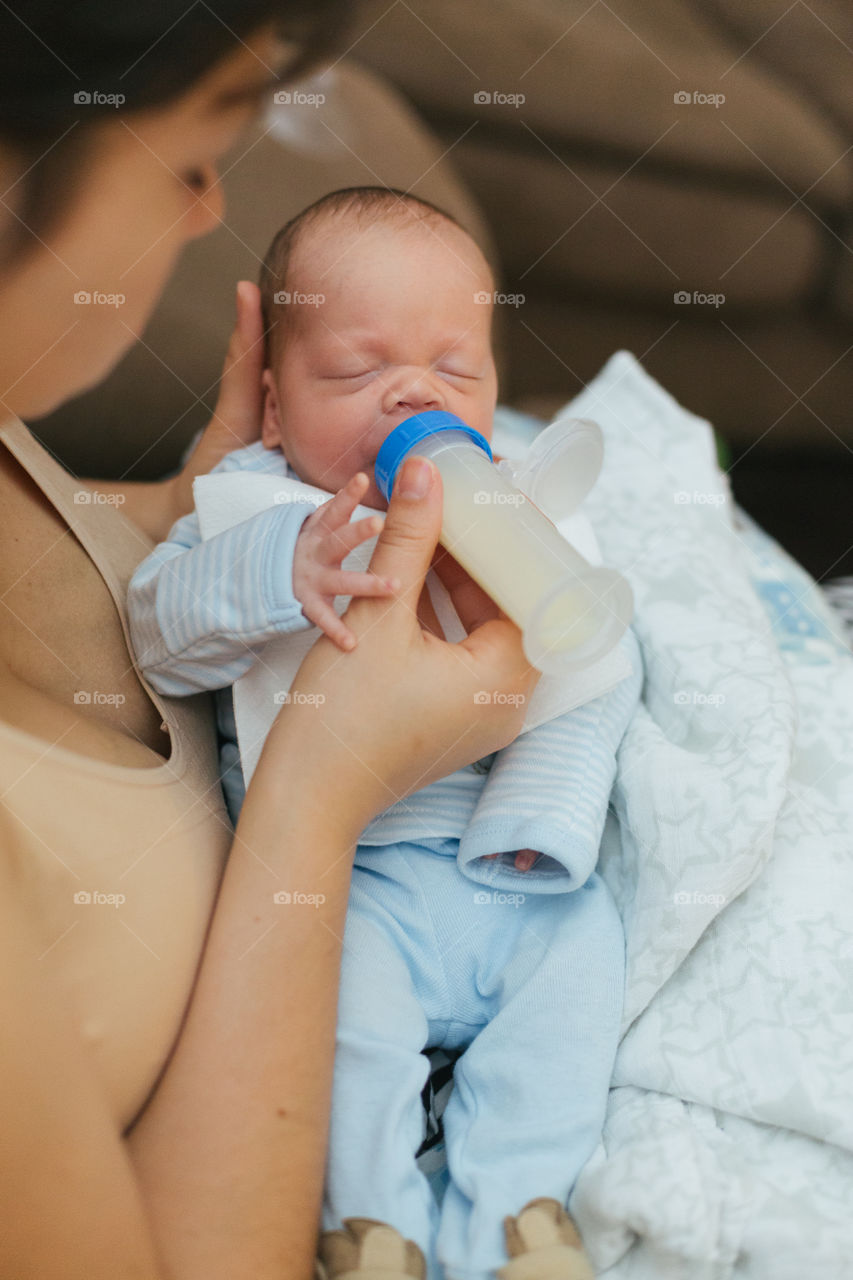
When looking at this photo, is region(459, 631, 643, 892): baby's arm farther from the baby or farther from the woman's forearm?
the woman's forearm

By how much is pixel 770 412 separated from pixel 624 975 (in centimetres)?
168

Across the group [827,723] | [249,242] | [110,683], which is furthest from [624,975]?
[249,242]

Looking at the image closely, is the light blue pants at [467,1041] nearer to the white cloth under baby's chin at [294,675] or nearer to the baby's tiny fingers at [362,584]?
the white cloth under baby's chin at [294,675]

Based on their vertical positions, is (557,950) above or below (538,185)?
below

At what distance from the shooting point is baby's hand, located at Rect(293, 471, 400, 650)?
714 millimetres

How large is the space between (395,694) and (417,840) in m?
0.24

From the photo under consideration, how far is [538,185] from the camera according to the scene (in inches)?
77.9

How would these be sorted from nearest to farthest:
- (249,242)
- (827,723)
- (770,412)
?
(827,723)
(249,242)
(770,412)

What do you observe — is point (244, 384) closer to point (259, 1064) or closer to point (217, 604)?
point (217, 604)

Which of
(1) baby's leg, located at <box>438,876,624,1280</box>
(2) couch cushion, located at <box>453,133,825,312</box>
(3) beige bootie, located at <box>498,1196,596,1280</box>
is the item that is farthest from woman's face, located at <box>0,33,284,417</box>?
(2) couch cushion, located at <box>453,133,825,312</box>

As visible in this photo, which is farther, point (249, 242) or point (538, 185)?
point (538, 185)

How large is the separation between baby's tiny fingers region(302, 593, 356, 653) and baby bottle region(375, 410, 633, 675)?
122 millimetres

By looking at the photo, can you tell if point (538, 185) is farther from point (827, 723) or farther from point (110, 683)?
point (110, 683)

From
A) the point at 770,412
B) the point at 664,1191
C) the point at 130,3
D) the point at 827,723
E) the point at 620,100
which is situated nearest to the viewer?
the point at 664,1191
